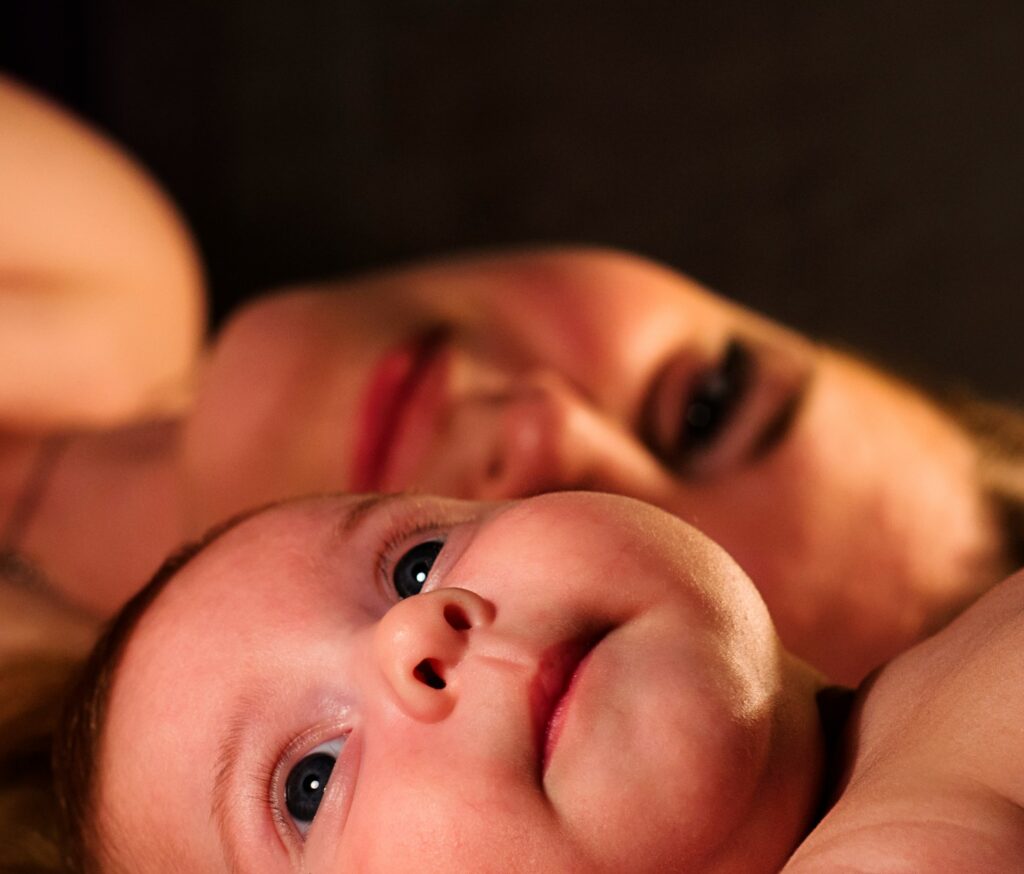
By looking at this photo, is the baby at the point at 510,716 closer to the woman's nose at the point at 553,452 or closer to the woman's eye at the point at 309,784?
the woman's eye at the point at 309,784

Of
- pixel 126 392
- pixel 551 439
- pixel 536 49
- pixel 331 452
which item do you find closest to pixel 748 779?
pixel 551 439

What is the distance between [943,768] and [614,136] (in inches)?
55.0

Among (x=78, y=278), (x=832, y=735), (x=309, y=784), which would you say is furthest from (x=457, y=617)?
(x=78, y=278)

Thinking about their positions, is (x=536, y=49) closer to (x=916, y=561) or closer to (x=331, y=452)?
(x=331, y=452)

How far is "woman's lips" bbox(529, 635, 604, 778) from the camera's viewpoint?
658 mm

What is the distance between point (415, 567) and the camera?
0.79 metres

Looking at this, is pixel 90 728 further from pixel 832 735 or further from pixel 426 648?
pixel 832 735

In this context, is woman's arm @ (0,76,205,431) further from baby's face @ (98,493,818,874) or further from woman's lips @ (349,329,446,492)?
baby's face @ (98,493,818,874)

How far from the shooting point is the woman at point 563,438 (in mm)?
1087

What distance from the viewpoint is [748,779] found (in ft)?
2.13

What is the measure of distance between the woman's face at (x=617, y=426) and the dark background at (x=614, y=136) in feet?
1.85

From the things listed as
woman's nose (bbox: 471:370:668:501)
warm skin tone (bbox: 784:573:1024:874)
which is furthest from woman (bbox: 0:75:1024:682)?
warm skin tone (bbox: 784:573:1024:874)

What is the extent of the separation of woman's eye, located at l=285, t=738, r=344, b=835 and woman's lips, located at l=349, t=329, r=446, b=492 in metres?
0.47

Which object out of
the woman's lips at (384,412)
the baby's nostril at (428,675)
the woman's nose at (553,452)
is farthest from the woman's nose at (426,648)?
the woman's lips at (384,412)
